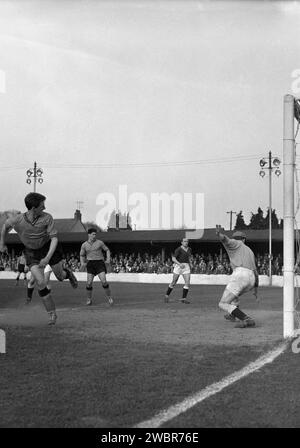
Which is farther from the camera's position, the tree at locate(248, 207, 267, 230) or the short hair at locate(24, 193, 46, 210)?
the tree at locate(248, 207, 267, 230)

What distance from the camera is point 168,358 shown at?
7.14 metres

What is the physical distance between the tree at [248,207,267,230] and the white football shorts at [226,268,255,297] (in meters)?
68.8

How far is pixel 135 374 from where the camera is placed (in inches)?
243

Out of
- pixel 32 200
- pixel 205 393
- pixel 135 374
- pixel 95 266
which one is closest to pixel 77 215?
pixel 95 266

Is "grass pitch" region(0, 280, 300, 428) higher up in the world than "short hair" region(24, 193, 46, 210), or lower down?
lower down

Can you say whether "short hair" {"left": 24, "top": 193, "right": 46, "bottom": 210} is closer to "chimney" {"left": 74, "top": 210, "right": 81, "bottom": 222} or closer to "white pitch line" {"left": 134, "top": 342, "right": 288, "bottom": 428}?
"white pitch line" {"left": 134, "top": 342, "right": 288, "bottom": 428}

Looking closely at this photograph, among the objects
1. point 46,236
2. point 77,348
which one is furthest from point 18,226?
Result: point 77,348

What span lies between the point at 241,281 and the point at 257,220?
73.2 meters

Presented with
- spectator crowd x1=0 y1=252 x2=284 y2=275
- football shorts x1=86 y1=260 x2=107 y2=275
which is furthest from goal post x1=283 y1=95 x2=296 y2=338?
spectator crowd x1=0 y1=252 x2=284 y2=275

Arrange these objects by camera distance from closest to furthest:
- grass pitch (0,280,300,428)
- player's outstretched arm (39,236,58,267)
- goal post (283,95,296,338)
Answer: grass pitch (0,280,300,428) < goal post (283,95,296,338) < player's outstretched arm (39,236,58,267)

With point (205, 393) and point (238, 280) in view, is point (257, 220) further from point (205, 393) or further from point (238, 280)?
point (205, 393)

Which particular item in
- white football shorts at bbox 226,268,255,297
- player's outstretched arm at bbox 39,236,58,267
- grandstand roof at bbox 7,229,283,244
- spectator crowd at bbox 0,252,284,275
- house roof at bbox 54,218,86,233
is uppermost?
house roof at bbox 54,218,86,233

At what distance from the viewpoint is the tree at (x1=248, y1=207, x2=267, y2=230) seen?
7975 cm
